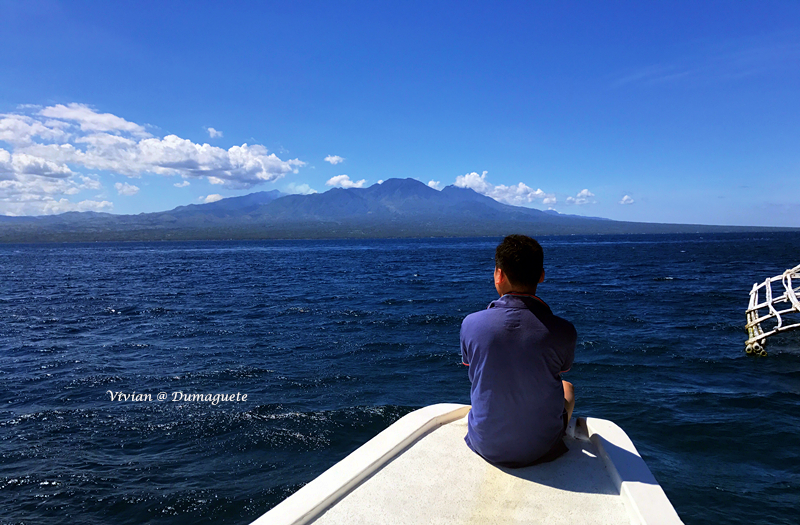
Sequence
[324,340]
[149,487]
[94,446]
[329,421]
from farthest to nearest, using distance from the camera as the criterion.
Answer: [324,340]
[329,421]
[94,446]
[149,487]

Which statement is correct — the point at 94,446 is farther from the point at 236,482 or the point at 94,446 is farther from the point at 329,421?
the point at 329,421

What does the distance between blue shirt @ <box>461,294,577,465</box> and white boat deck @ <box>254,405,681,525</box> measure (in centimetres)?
24

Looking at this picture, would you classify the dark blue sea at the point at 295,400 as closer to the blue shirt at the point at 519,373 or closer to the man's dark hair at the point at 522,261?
the blue shirt at the point at 519,373

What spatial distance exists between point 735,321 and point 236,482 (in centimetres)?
2174

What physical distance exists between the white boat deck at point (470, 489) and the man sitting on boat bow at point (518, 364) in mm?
228

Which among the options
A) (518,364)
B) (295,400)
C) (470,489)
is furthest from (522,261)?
(295,400)

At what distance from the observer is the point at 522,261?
393cm

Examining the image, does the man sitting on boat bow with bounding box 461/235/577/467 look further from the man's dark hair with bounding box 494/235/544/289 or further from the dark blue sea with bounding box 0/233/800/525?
the dark blue sea with bounding box 0/233/800/525

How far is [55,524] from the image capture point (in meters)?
6.90

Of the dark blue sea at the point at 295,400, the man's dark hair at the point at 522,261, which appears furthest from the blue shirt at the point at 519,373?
the dark blue sea at the point at 295,400

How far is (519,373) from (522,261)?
933mm

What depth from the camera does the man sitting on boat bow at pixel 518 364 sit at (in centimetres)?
373

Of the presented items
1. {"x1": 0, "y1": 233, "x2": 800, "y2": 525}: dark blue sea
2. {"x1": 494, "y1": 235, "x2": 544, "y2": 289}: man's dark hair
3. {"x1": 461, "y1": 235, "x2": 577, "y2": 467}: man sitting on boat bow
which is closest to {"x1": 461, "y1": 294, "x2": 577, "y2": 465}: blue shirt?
{"x1": 461, "y1": 235, "x2": 577, "y2": 467}: man sitting on boat bow

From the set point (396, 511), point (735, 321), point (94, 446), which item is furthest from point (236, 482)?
point (735, 321)
